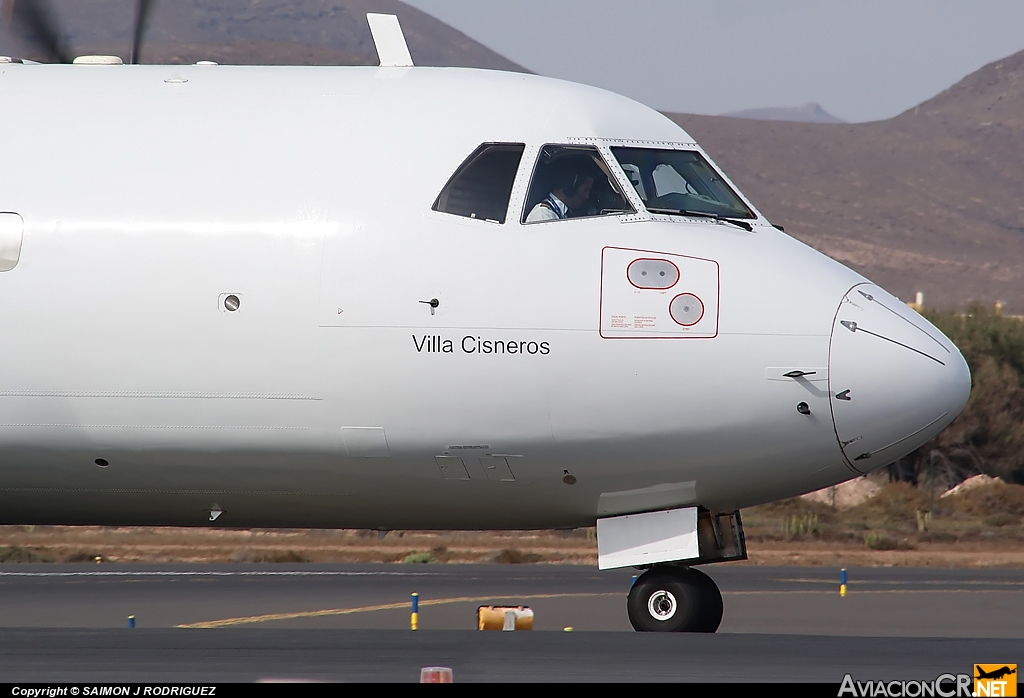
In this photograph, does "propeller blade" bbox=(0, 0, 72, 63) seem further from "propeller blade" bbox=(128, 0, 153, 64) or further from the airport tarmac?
the airport tarmac

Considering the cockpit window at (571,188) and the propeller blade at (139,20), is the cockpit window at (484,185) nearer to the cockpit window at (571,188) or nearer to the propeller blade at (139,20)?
the cockpit window at (571,188)

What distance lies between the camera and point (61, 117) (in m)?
11.4

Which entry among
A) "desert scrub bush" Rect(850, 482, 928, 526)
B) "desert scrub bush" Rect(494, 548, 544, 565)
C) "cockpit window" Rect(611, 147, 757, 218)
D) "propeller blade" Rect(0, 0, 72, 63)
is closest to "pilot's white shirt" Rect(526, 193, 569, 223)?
"cockpit window" Rect(611, 147, 757, 218)

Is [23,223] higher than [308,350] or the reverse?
higher

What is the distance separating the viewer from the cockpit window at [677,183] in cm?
1095

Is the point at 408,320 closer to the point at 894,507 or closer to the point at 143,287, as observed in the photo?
the point at 143,287

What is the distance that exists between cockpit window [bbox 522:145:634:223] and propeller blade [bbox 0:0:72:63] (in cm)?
659

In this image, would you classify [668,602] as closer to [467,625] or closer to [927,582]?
[467,625]

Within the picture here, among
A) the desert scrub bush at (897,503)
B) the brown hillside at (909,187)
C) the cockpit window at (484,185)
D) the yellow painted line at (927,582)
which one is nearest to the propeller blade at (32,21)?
the cockpit window at (484,185)

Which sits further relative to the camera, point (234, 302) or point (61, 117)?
point (61, 117)

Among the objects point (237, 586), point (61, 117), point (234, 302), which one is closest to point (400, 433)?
point (234, 302)

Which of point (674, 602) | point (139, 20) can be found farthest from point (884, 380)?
point (139, 20)

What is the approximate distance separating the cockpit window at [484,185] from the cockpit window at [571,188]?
7.7 inches

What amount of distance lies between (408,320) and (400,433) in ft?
3.03
